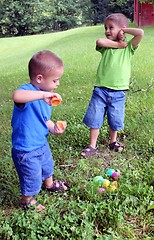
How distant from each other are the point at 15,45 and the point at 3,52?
2.76 metres

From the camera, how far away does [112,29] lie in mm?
3623

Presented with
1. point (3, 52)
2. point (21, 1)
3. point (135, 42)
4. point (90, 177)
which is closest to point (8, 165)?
point (90, 177)

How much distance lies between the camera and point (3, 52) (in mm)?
23766

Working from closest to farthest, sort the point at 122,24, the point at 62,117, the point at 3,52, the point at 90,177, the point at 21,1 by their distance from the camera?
the point at 90,177
the point at 122,24
the point at 62,117
the point at 3,52
the point at 21,1

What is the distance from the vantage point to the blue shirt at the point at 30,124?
264 centimetres

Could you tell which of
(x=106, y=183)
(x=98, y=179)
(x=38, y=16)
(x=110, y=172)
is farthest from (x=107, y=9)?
(x=106, y=183)

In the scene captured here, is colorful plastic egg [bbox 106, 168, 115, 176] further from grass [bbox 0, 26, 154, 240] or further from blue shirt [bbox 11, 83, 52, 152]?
blue shirt [bbox 11, 83, 52, 152]

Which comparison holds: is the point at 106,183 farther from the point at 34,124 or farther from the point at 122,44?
the point at 122,44

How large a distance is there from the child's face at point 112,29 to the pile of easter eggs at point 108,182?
137 centimetres

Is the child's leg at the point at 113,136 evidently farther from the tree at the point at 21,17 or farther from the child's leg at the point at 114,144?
the tree at the point at 21,17

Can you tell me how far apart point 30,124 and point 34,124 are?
0.03 meters

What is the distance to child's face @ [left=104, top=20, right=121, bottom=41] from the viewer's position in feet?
11.8

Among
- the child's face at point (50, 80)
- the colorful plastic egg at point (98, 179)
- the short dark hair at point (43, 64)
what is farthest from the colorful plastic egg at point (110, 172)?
the short dark hair at point (43, 64)

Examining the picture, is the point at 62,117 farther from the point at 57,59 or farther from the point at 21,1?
the point at 21,1
